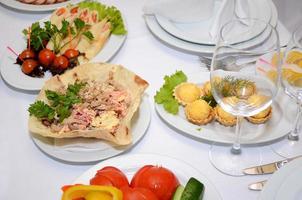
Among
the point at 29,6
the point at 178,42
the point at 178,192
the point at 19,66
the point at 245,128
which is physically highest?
the point at 29,6

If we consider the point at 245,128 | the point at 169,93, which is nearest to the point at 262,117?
the point at 245,128

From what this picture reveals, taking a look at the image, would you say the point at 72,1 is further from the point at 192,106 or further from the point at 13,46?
the point at 192,106

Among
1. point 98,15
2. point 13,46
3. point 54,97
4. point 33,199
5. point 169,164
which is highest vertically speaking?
point 98,15

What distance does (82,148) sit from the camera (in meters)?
1.14

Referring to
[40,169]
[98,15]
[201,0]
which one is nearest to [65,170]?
[40,169]

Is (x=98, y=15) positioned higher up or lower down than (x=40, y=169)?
higher up

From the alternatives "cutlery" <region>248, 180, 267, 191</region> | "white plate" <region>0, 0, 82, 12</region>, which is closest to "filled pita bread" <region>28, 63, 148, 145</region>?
"cutlery" <region>248, 180, 267, 191</region>

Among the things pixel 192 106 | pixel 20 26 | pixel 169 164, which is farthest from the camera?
pixel 20 26

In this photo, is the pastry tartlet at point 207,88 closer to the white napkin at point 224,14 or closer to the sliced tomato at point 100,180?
the white napkin at point 224,14

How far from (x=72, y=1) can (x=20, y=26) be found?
0.74 feet

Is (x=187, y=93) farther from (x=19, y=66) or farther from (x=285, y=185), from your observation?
(x=19, y=66)

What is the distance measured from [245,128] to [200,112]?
0.44 feet

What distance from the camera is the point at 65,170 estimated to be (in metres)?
1.12

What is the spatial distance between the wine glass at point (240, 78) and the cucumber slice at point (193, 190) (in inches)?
6.0
